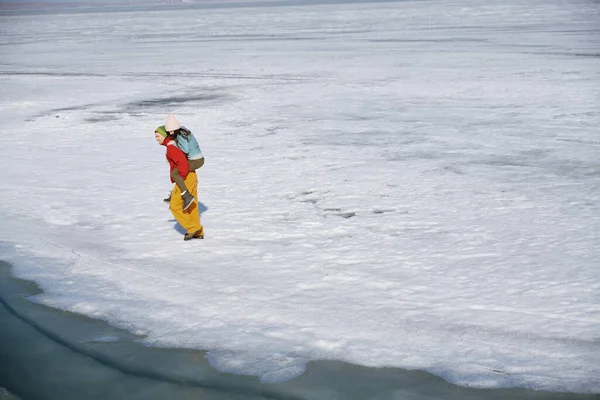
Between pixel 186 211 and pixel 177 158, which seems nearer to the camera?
pixel 177 158

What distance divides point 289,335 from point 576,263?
224 cm

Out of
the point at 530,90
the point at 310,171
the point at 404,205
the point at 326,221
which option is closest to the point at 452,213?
the point at 404,205

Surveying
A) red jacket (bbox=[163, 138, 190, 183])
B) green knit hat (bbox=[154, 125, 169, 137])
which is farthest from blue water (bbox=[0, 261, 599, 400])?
green knit hat (bbox=[154, 125, 169, 137])

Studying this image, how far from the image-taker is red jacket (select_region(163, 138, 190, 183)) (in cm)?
561

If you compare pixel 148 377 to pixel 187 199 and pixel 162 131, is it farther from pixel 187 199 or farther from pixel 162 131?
pixel 162 131

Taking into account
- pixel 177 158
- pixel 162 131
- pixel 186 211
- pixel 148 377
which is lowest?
pixel 148 377

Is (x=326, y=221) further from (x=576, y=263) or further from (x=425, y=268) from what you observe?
(x=576, y=263)

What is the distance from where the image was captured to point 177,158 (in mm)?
5609

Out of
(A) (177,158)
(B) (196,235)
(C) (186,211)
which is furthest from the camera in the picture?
(B) (196,235)

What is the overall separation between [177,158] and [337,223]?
1494 millimetres

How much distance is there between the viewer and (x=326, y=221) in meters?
6.30

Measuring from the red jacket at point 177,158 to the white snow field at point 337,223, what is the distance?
624 millimetres

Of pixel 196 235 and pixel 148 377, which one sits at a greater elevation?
pixel 196 235

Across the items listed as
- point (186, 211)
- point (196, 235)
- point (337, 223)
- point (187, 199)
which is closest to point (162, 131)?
point (187, 199)
